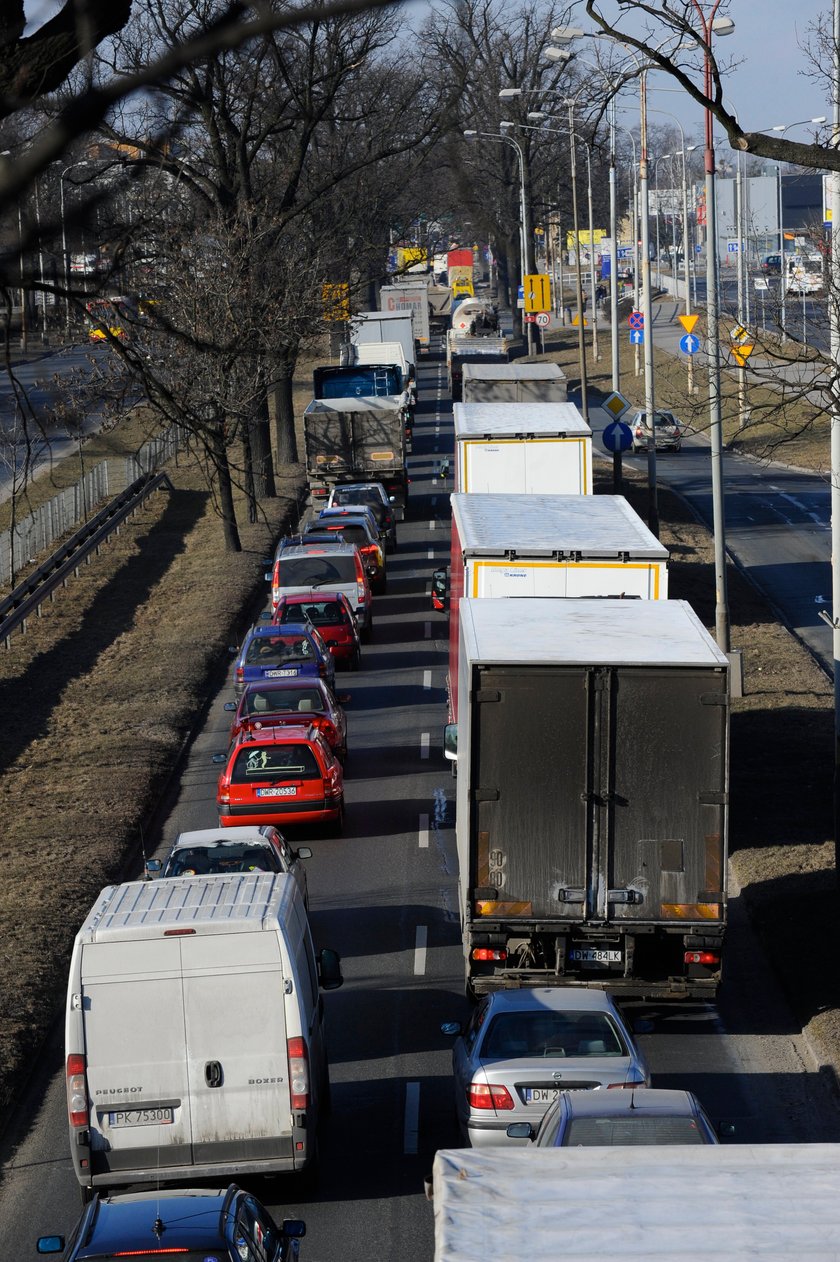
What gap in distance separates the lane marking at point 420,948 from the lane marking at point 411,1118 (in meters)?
2.54

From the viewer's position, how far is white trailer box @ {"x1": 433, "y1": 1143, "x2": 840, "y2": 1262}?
192 inches

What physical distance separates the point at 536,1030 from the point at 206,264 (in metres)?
25.3

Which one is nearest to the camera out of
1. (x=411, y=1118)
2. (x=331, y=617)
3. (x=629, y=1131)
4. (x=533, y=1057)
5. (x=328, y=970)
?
(x=629, y=1131)

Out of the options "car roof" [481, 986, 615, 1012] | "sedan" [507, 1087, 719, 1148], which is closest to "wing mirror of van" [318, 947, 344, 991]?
"car roof" [481, 986, 615, 1012]

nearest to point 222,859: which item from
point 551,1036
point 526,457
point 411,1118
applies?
point 411,1118

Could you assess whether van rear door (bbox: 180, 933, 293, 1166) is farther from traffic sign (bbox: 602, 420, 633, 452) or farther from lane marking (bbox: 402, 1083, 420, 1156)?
traffic sign (bbox: 602, 420, 633, 452)

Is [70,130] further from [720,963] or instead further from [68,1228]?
[720,963]

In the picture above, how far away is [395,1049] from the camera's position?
45.2 feet

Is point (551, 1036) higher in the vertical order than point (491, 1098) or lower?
higher

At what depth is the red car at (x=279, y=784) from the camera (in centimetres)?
1920

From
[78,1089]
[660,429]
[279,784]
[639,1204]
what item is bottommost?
[279,784]

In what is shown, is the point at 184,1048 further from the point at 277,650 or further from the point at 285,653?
the point at 277,650

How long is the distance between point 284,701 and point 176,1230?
1398cm

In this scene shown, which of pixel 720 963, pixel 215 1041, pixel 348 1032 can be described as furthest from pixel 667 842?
pixel 215 1041
